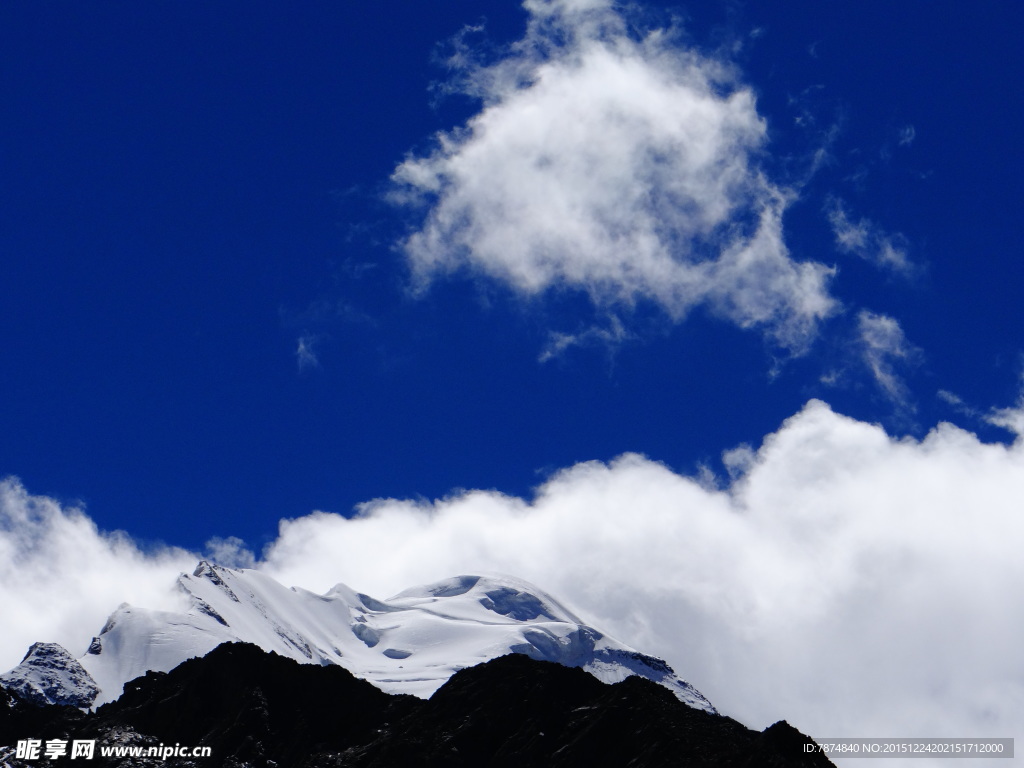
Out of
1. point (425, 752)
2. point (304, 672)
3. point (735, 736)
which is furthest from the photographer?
point (304, 672)

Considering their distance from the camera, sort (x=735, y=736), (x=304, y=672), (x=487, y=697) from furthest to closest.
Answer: (x=304, y=672) → (x=487, y=697) → (x=735, y=736)

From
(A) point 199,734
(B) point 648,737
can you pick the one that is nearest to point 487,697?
(B) point 648,737

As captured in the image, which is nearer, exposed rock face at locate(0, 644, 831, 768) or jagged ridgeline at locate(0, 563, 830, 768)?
exposed rock face at locate(0, 644, 831, 768)

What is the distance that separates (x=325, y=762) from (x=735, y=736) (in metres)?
35.4

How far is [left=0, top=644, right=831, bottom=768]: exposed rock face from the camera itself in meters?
102

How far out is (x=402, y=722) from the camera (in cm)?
11712

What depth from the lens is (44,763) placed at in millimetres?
121875

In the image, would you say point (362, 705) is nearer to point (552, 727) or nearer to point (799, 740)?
point (552, 727)

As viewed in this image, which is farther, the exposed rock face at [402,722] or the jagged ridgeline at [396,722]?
the jagged ridgeline at [396,722]

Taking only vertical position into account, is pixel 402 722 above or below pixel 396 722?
below

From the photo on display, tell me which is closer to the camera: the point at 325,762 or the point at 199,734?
the point at 325,762

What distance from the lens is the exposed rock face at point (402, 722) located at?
336 ft

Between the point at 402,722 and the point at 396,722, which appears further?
the point at 396,722

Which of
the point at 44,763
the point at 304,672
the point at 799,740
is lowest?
the point at 799,740
